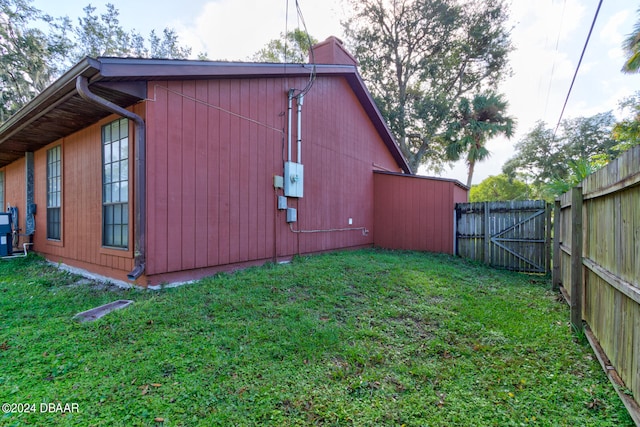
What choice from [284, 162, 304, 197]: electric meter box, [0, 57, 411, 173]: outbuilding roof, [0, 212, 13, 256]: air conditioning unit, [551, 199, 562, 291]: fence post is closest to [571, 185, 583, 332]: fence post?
[551, 199, 562, 291]: fence post

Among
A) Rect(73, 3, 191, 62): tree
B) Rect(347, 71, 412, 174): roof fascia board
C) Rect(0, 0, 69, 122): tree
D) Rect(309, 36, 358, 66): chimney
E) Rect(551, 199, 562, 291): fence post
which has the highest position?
Rect(73, 3, 191, 62): tree

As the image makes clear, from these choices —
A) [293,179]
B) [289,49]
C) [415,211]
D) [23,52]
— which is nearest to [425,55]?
[289,49]

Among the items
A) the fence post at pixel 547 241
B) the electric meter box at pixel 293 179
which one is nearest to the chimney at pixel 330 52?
the electric meter box at pixel 293 179

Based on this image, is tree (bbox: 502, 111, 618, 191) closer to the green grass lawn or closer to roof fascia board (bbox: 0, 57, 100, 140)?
the green grass lawn

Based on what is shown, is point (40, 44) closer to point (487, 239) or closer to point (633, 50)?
point (487, 239)

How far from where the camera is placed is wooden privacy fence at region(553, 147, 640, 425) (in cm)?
182

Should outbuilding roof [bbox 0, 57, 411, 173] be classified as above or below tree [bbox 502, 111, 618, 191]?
below

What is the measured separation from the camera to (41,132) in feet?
18.4

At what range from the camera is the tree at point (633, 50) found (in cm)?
900

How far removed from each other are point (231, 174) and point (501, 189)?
28.2 meters

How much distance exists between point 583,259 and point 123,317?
15.5ft

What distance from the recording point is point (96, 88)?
379 cm

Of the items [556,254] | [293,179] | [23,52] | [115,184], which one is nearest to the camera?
[115,184]

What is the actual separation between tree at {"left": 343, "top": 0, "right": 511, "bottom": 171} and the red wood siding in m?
8.68
